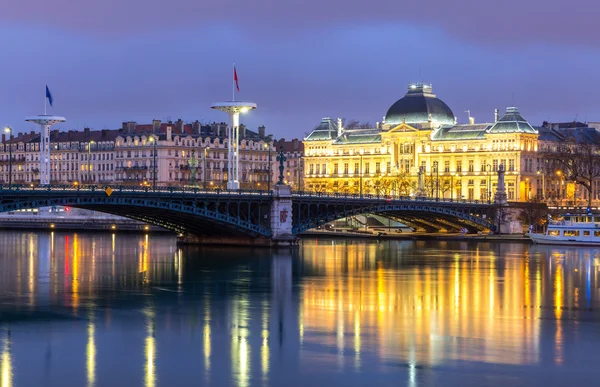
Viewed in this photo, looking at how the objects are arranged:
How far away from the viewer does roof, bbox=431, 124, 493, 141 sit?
634 ft

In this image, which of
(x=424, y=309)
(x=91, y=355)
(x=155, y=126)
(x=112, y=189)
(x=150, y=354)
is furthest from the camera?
(x=155, y=126)

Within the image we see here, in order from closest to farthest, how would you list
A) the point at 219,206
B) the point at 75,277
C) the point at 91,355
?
1. the point at 91,355
2. the point at 75,277
3. the point at 219,206

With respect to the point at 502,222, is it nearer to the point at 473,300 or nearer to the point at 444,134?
the point at 444,134

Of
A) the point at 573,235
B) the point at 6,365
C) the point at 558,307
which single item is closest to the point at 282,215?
the point at 573,235

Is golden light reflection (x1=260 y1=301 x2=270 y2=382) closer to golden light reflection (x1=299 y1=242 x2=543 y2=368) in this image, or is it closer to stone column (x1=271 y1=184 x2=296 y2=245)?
golden light reflection (x1=299 y1=242 x2=543 y2=368)

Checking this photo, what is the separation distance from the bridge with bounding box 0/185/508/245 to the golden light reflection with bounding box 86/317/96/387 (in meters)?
35.6

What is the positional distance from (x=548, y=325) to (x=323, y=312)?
9.88 m

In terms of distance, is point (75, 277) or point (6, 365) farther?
point (75, 277)

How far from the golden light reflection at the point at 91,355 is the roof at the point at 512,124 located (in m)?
141

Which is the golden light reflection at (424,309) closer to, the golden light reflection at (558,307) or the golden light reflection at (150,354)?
the golden light reflection at (558,307)

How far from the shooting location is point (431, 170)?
19788 cm

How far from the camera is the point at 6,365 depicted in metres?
42.0

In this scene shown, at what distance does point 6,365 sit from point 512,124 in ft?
497

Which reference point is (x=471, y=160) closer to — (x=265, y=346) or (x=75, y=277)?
(x=75, y=277)
